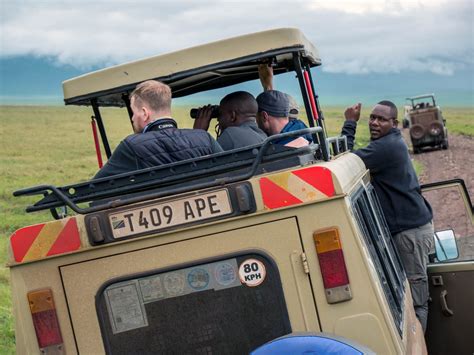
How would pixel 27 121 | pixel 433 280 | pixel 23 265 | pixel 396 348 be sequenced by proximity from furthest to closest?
pixel 27 121, pixel 433 280, pixel 23 265, pixel 396 348

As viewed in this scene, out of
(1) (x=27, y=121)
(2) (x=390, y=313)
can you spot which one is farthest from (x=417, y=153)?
(1) (x=27, y=121)

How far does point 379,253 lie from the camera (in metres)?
5.21

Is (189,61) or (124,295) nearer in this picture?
(124,295)

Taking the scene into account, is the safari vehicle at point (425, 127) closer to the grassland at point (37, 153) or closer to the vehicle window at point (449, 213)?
the grassland at point (37, 153)

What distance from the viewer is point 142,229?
452cm

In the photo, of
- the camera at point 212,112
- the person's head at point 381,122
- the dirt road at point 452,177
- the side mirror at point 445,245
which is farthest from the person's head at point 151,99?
the dirt road at point 452,177

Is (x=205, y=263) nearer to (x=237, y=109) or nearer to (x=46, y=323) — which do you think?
(x=46, y=323)

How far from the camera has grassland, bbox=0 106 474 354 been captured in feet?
41.4

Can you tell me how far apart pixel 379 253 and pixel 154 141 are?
1312mm

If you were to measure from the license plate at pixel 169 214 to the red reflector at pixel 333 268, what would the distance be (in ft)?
1.64

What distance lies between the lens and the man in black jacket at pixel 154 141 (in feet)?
16.6

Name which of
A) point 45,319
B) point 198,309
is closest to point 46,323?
→ point 45,319

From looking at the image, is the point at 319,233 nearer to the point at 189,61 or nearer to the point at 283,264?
the point at 283,264

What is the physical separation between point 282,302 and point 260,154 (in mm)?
668
